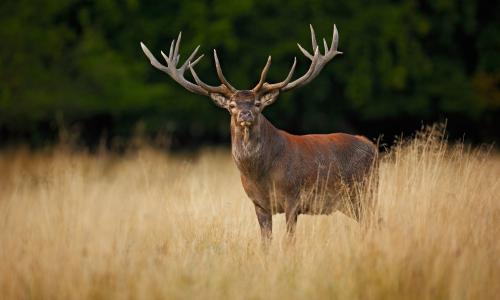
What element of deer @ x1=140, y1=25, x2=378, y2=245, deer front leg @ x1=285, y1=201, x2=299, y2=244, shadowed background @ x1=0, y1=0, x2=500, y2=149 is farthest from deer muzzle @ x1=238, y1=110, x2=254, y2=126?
shadowed background @ x1=0, y1=0, x2=500, y2=149

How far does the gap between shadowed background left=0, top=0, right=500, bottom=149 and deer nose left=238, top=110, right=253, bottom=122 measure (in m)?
9.72

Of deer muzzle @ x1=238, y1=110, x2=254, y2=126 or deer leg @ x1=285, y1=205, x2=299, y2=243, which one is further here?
deer leg @ x1=285, y1=205, x2=299, y2=243

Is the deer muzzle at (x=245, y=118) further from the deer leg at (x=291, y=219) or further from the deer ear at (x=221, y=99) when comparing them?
the deer leg at (x=291, y=219)

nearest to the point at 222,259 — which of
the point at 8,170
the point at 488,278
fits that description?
the point at 488,278

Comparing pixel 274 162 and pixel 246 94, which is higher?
pixel 246 94

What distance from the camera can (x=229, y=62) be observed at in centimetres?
1745

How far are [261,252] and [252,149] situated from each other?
1042 millimetres

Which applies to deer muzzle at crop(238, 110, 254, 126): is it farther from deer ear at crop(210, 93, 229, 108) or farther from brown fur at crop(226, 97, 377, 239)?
deer ear at crop(210, 93, 229, 108)

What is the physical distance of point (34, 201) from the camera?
29.6 ft

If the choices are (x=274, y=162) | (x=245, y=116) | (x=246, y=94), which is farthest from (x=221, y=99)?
(x=274, y=162)

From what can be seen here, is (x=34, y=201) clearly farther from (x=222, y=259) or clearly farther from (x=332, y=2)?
(x=332, y=2)

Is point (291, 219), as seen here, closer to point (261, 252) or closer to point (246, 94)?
point (261, 252)

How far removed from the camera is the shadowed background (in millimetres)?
15844

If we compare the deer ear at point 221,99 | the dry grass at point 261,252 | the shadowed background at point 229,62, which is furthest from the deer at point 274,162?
the shadowed background at point 229,62
